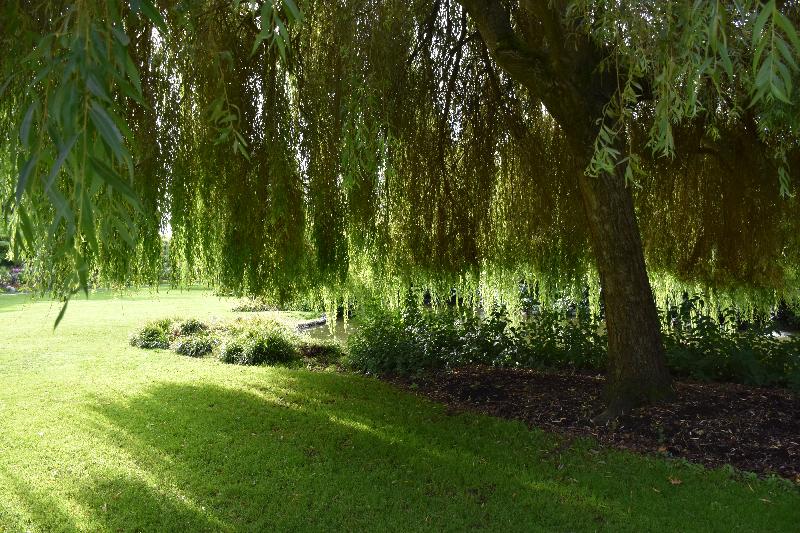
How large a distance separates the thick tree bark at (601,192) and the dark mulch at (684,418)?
23cm

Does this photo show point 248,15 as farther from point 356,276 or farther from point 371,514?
point 371,514

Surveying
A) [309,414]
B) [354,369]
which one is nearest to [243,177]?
[309,414]

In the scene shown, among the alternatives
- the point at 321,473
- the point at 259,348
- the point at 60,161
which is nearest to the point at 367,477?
the point at 321,473

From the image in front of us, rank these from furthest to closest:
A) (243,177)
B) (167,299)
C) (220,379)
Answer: (167,299) → (220,379) → (243,177)

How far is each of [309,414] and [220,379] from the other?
7.29 feet

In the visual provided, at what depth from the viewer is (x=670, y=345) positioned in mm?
6828

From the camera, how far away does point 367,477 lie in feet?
13.4

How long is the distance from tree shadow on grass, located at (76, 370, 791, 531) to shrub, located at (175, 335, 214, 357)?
12.9ft

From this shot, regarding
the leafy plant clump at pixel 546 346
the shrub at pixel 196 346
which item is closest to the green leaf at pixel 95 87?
the leafy plant clump at pixel 546 346

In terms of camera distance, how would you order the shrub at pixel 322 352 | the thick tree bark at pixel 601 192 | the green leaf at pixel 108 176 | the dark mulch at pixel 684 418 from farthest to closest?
the shrub at pixel 322 352 → the thick tree bark at pixel 601 192 → the dark mulch at pixel 684 418 → the green leaf at pixel 108 176

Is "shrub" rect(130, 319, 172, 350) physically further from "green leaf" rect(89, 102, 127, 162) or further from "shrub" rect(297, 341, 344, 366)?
"green leaf" rect(89, 102, 127, 162)

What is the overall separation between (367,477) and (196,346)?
646 centimetres

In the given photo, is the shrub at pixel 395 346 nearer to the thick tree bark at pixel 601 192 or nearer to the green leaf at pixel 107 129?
the thick tree bark at pixel 601 192

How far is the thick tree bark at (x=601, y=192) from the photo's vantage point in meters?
4.48
